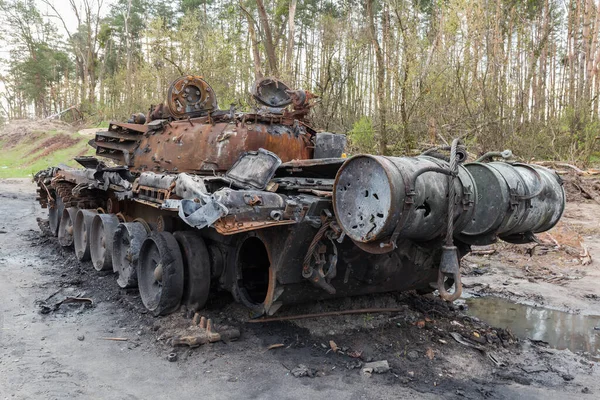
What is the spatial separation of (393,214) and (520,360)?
234cm

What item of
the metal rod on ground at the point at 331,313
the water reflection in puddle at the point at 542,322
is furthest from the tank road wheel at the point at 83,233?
the water reflection in puddle at the point at 542,322

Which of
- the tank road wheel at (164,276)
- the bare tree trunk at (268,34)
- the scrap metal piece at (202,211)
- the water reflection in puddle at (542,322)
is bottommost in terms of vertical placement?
the water reflection in puddle at (542,322)

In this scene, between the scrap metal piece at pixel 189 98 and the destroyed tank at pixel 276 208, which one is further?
the scrap metal piece at pixel 189 98

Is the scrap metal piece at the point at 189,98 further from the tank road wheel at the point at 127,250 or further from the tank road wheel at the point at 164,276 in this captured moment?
the tank road wheel at the point at 164,276

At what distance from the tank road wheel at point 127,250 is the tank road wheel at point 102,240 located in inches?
15.0

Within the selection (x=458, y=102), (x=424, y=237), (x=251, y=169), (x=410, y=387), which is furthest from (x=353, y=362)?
(x=458, y=102)

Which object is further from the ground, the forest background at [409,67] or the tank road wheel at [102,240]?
the forest background at [409,67]

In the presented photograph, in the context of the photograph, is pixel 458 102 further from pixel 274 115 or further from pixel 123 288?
pixel 123 288

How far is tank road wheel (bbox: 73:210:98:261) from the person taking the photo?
8.15 m

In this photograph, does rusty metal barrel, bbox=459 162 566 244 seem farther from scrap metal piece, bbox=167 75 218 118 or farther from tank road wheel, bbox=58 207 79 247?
tank road wheel, bbox=58 207 79 247

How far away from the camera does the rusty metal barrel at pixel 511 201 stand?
3.94m

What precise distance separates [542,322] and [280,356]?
3.18 metres

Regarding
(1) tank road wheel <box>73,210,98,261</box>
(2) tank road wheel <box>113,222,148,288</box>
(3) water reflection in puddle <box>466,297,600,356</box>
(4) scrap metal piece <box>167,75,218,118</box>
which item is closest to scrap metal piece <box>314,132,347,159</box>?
(4) scrap metal piece <box>167,75,218,118</box>

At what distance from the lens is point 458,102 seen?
13766 millimetres
